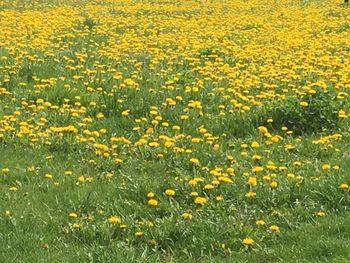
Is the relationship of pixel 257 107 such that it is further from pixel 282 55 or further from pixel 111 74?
pixel 282 55

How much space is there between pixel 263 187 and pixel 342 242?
120 centimetres

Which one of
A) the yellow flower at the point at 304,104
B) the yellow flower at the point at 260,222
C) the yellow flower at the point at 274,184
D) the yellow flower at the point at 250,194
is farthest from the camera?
the yellow flower at the point at 304,104

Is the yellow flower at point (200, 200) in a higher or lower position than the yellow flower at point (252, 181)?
lower

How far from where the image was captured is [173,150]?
23.1 ft

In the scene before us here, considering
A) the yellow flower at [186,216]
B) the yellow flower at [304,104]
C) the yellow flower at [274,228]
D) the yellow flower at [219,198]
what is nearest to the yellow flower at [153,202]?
the yellow flower at [186,216]

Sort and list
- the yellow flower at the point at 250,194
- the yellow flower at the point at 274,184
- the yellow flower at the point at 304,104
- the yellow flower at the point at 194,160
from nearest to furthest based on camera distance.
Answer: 1. the yellow flower at the point at 250,194
2. the yellow flower at the point at 274,184
3. the yellow flower at the point at 194,160
4. the yellow flower at the point at 304,104

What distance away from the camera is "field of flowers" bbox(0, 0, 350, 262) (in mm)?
5137

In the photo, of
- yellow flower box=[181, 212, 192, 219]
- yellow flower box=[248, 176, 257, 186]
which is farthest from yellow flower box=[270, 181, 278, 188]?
yellow flower box=[181, 212, 192, 219]

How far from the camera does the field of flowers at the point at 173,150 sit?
5.14 m

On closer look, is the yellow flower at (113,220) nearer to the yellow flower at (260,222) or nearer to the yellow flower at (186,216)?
the yellow flower at (186,216)

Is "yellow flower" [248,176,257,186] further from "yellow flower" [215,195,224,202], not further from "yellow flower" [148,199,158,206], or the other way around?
"yellow flower" [148,199,158,206]

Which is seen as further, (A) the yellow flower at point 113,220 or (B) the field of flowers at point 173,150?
(A) the yellow flower at point 113,220

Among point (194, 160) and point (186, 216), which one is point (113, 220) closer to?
point (186, 216)

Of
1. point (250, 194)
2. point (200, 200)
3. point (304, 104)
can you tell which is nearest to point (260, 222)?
point (250, 194)
